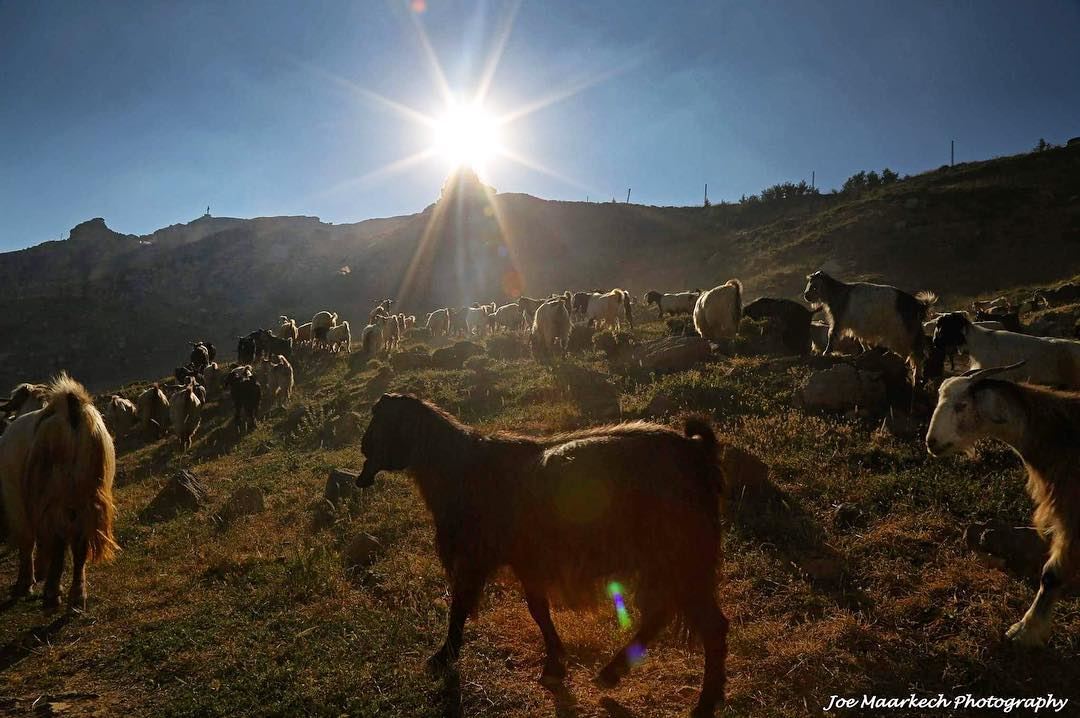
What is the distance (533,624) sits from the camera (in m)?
5.33

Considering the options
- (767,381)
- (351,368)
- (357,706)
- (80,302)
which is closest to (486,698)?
(357,706)

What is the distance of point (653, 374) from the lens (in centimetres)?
1301

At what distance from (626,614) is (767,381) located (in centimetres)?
728

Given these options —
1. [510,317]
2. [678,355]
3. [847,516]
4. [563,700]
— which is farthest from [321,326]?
[563,700]

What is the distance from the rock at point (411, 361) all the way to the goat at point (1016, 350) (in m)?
14.7

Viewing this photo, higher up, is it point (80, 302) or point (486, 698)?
point (80, 302)

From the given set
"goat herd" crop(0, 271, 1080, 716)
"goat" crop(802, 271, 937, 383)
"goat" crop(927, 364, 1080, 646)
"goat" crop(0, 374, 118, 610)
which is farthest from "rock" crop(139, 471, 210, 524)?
"goat" crop(802, 271, 937, 383)

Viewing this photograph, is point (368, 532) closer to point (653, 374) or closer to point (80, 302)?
point (653, 374)

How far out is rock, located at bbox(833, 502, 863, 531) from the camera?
235 inches

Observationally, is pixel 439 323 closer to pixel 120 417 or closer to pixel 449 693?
pixel 120 417

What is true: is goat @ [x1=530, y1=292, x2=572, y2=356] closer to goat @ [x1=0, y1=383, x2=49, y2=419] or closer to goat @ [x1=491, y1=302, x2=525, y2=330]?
goat @ [x1=491, y1=302, x2=525, y2=330]

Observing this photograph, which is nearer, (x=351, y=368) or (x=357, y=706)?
(x=357, y=706)

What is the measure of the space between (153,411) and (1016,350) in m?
21.7

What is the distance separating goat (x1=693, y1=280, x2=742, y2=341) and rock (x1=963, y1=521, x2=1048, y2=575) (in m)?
11.5
